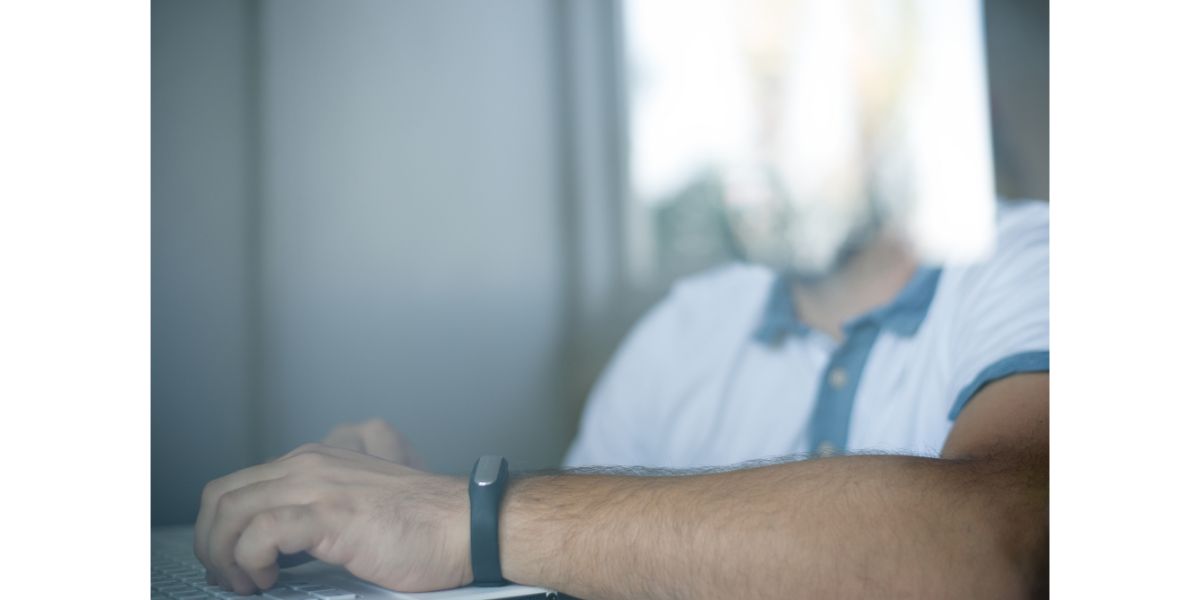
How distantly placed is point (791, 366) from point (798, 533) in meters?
0.72

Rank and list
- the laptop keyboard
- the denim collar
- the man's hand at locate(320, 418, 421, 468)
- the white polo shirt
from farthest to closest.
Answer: the denim collar, the white polo shirt, the man's hand at locate(320, 418, 421, 468), the laptop keyboard

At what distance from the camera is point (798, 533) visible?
878mm

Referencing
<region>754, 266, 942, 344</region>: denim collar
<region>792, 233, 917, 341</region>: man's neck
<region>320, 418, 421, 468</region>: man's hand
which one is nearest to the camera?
<region>320, 418, 421, 468</region>: man's hand

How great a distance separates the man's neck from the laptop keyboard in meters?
0.98

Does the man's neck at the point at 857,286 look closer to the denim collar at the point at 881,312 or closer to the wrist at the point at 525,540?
the denim collar at the point at 881,312

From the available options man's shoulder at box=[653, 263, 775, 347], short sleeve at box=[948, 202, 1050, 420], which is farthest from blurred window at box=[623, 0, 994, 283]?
short sleeve at box=[948, 202, 1050, 420]

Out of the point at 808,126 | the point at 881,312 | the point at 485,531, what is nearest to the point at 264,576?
the point at 485,531

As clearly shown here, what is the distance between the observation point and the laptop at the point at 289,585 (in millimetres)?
869

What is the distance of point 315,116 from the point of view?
3.63 ft

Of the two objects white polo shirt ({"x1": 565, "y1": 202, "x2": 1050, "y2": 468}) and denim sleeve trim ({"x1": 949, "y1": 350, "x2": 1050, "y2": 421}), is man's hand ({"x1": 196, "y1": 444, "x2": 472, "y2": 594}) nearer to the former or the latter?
white polo shirt ({"x1": 565, "y1": 202, "x2": 1050, "y2": 468})

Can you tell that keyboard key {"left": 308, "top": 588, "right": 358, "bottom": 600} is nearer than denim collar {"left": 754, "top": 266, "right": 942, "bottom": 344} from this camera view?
Yes

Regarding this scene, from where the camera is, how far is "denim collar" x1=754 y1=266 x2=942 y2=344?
1.48m

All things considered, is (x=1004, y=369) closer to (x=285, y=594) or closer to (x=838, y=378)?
(x=838, y=378)
